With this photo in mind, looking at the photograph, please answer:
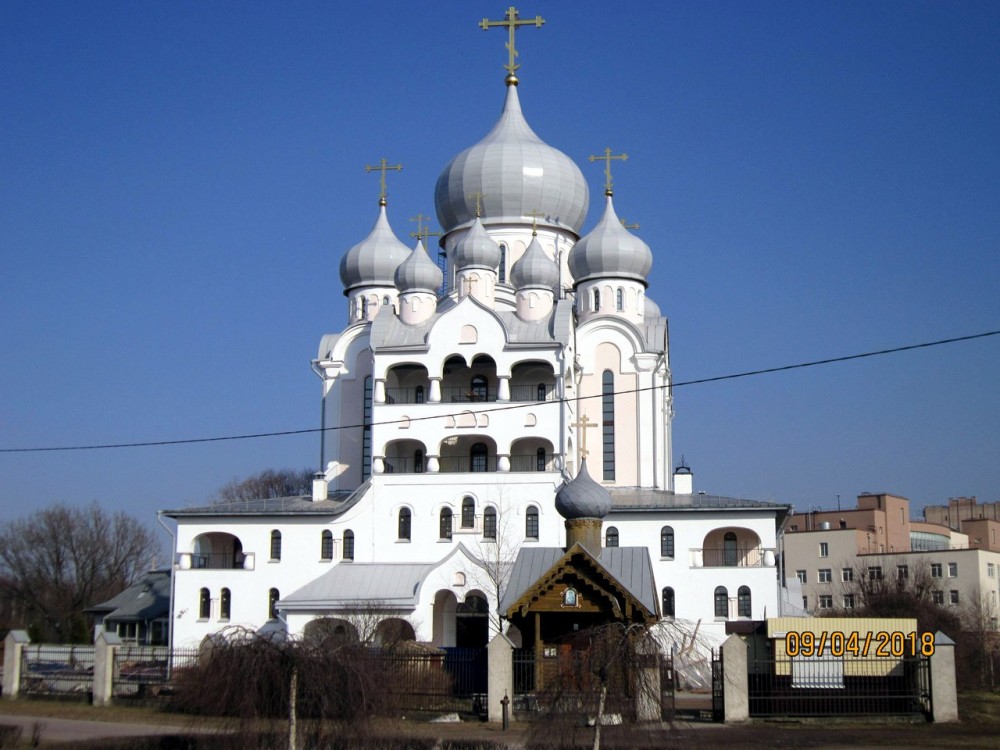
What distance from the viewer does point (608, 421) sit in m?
43.3

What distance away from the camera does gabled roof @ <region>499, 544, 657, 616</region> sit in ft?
86.6

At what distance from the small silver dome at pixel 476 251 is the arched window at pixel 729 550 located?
1141 cm

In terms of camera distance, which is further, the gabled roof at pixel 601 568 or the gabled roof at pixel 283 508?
the gabled roof at pixel 283 508

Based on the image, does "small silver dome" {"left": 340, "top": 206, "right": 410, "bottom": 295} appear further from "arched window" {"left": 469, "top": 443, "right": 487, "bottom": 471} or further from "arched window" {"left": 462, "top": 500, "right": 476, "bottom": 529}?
"arched window" {"left": 462, "top": 500, "right": 476, "bottom": 529}

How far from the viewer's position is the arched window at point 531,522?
38.2m

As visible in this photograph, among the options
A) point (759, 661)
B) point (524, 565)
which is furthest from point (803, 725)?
point (524, 565)

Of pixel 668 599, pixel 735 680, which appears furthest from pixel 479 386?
pixel 735 680

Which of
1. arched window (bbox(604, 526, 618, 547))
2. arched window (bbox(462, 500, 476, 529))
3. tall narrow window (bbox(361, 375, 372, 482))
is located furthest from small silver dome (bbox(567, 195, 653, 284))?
arched window (bbox(462, 500, 476, 529))

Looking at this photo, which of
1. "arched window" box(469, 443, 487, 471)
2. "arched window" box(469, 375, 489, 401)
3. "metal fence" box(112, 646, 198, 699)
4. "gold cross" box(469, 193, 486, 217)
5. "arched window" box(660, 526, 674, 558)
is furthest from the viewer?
"gold cross" box(469, 193, 486, 217)

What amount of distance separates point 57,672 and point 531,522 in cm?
1380

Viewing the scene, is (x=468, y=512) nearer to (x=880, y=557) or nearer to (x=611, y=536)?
(x=611, y=536)
